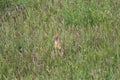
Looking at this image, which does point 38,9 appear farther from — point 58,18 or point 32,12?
point 58,18

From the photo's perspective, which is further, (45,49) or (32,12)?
(32,12)

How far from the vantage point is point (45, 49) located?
3.51 metres

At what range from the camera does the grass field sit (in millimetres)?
3217

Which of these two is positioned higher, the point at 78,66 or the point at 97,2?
the point at 97,2

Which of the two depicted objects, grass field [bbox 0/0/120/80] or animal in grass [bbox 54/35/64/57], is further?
animal in grass [bbox 54/35/64/57]

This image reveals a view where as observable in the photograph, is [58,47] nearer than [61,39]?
Yes

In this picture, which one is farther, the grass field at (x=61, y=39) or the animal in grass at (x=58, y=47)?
the animal in grass at (x=58, y=47)

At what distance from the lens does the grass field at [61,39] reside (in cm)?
322

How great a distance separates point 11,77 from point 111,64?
3.00ft

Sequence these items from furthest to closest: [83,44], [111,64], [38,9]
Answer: [38,9], [83,44], [111,64]

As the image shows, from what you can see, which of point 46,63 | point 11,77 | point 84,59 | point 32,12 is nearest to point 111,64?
point 84,59

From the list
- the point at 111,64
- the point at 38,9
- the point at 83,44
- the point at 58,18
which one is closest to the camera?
the point at 111,64

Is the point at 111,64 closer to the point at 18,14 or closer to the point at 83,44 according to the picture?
the point at 83,44

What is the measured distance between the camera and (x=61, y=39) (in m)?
3.63
